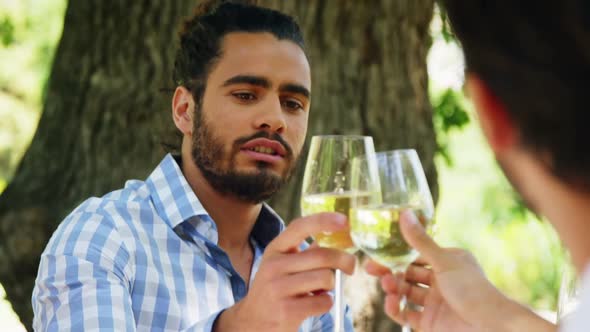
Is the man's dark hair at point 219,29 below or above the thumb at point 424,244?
above

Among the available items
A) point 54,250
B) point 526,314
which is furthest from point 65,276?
point 526,314

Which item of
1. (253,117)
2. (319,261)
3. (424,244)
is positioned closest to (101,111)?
(253,117)

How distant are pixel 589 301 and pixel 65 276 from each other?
171cm

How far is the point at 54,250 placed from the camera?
2.47 metres

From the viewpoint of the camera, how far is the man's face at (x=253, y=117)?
2701 mm

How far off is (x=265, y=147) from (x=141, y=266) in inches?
19.1

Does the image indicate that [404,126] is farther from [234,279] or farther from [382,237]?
[382,237]

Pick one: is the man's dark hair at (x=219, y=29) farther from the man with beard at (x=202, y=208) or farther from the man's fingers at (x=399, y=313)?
the man's fingers at (x=399, y=313)

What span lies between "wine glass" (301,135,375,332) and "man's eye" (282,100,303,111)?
0.65 metres

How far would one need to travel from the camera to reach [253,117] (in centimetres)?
270

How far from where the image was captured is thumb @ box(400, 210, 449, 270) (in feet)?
5.58

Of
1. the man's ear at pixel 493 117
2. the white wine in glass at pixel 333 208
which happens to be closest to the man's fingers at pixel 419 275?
the white wine in glass at pixel 333 208

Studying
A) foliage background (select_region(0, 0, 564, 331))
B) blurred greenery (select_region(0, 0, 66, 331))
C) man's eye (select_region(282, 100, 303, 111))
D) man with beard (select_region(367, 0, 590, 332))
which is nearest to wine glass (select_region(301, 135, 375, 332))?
man's eye (select_region(282, 100, 303, 111))

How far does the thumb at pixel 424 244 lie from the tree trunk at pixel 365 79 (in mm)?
2176
